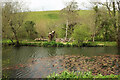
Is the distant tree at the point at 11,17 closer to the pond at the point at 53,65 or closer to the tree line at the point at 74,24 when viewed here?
the tree line at the point at 74,24

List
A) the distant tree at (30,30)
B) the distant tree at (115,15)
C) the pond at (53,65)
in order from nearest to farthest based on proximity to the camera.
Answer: the pond at (53,65), the distant tree at (115,15), the distant tree at (30,30)

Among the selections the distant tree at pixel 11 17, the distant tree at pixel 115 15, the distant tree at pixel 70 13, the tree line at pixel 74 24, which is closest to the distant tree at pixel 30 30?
the tree line at pixel 74 24

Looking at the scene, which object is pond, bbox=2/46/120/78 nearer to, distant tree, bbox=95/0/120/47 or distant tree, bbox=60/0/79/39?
distant tree, bbox=95/0/120/47

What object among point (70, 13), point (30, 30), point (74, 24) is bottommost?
point (30, 30)

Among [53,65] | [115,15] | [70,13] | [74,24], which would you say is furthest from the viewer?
[74,24]

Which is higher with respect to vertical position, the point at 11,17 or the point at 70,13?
the point at 70,13

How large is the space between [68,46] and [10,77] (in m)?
19.6

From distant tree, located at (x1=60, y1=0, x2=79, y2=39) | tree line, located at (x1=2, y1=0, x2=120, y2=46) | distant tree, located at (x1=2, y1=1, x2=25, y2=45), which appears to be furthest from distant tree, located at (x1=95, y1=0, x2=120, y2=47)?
distant tree, located at (x1=2, y1=1, x2=25, y2=45)

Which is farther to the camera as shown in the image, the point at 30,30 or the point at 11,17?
the point at 30,30

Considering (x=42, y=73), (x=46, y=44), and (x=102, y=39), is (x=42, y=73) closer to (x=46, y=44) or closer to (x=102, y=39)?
(x=46, y=44)

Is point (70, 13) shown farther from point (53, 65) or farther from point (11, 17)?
point (53, 65)

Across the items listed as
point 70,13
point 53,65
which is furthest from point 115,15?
point 53,65

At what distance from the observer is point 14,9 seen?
113ft

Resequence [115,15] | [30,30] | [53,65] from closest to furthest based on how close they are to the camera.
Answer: [53,65]
[115,15]
[30,30]
